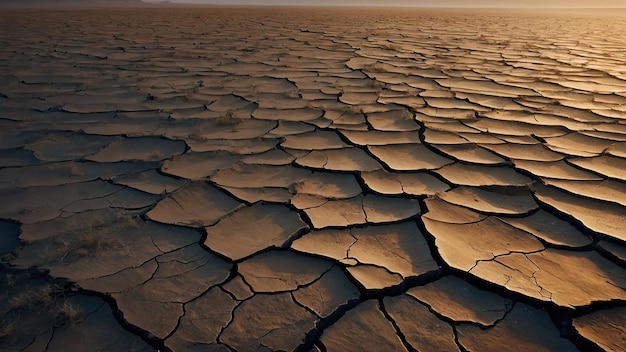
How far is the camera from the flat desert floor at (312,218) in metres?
1.10

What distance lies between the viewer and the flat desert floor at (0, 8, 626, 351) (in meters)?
1.10

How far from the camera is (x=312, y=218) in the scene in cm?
159

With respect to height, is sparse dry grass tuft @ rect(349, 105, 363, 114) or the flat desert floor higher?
sparse dry grass tuft @ rect(349, 105, 363, 114)

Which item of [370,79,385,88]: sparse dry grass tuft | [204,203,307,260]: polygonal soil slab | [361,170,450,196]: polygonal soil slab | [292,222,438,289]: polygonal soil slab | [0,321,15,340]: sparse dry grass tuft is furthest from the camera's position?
[370,79,385,88]: sparse dry grass tuft

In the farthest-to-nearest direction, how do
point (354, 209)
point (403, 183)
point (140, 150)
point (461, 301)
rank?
point (140, 150)
point (403, 183)
point (354, 209)
point (461, 301)

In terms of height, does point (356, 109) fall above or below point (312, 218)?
above

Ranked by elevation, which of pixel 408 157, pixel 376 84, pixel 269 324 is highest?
pixel 376 84

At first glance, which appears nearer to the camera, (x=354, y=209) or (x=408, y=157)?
(x=354, y=209)

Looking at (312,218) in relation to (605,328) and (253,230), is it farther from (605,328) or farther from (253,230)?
(605,328)

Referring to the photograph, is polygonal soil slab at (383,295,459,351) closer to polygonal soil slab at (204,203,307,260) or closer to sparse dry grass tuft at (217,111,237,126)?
polygonal soil slab at (204,203,307,260)

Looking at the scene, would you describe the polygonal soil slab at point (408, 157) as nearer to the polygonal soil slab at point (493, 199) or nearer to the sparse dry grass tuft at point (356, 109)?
the polygonal soil slab at point (493, 199)

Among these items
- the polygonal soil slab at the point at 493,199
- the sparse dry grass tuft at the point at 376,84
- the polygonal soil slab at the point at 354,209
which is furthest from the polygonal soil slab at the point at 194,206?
Result: the sparse dry grass tuft at the point at 376,84

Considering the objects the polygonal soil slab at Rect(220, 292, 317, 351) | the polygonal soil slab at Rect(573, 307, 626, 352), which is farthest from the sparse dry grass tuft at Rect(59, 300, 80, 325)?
the polygonal soil slab at Rect(573, 307, 626, 352)

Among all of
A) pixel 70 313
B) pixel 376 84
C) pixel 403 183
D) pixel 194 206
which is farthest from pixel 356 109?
pixel 70 313
